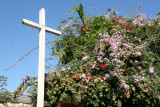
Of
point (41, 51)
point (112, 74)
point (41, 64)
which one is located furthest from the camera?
point (112, 74)

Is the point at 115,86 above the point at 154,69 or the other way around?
the other way around

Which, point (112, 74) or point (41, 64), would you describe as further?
point (112, 74)

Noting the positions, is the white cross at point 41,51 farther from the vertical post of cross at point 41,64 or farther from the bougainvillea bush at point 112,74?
the bougainvillea bush at point 112,74

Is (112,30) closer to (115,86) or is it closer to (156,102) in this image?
(115,86)

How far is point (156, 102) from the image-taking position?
6.28 metres

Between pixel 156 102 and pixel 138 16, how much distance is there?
10.2ft

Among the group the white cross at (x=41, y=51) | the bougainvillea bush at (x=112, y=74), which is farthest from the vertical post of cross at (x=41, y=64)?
the bougainvillea bush at (x=112, y=74)

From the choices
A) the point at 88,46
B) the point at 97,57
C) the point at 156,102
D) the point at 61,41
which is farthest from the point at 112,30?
the point at 156,102

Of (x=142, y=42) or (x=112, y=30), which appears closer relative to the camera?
(x=142, y=42)

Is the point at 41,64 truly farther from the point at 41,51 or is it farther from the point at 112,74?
the point at 112,74

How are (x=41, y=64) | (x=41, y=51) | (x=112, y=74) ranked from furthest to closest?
(x=112, y=74), (x=41, y=51), (x=41, y=64)

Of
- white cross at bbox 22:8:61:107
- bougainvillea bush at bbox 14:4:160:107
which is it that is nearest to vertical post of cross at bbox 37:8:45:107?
white cross at bbox 22:8:61:107

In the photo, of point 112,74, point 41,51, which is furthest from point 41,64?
point 112,74

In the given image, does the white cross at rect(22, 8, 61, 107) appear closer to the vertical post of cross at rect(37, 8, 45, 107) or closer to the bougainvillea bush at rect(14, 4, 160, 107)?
the vertical post of cross at rect(37, 8, 45, 107)
